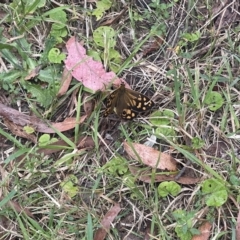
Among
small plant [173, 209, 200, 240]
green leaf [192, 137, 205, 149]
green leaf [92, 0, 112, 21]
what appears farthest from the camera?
green leaf [92, 0, 112, 21]

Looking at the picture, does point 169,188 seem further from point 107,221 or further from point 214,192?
point 107,221

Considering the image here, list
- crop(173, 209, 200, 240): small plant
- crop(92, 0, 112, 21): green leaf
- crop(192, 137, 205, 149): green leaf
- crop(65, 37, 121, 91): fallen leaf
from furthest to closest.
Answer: crop(92, 0, 112, 21): green leaf < crop(65, 37, 121, 91): fallen leaf < crop(192, 137, 205, 149): green leaf < crop(173, 209, 200, 240): small plant

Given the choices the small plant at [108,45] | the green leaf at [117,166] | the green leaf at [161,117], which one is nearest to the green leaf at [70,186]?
the green leaf at [117,166]

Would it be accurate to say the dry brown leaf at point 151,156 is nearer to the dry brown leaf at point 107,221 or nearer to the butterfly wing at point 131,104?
the butterfly wing at point 131,104

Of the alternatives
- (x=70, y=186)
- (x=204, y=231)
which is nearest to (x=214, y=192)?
(x=204, y=231)

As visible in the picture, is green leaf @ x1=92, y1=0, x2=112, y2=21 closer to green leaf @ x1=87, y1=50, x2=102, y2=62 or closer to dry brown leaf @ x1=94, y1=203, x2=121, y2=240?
green leaf @ x1=87, y1=50, x2=102, y2=62

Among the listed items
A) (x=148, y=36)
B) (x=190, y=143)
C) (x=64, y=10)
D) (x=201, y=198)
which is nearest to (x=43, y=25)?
(x=64, y=10)

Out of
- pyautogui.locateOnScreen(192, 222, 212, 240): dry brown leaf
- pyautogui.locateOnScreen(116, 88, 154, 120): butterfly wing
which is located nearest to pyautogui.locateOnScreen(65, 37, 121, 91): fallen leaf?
pyautogui.locateOnScreen(116, 88, 154, 120): butterfly wing
